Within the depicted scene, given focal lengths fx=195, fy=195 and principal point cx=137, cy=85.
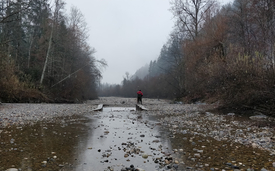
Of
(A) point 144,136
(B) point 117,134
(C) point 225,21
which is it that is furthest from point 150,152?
(C) point 225,21

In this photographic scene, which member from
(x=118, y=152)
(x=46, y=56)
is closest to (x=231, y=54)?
(x=118, y=152)

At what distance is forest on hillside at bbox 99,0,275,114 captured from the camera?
10.5 meters

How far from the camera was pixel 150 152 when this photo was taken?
495 centimetres

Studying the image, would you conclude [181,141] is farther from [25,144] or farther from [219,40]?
[219,40]

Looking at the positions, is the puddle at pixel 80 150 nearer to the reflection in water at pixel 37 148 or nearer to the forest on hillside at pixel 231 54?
the reflection in water at pixel 37 148

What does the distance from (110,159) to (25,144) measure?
260 centimetres

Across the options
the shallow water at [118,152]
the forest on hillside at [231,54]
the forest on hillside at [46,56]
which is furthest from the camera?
the forest on hillside at [46,56]

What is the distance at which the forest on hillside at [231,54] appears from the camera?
10531 mm

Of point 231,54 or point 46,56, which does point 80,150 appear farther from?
point 46,56

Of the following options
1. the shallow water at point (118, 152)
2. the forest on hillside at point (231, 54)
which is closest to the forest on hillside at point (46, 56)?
the forest on hillside at point (231, 54)

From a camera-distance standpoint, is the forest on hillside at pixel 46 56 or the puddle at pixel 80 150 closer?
the puddle at pixel 80 150

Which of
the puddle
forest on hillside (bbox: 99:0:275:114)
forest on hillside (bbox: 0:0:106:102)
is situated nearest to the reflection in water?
the puddle

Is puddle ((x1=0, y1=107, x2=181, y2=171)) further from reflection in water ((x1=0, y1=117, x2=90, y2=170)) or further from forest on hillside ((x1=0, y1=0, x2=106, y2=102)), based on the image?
forest on hillside ((x1=0, y1=0, x2=106, y2=102))

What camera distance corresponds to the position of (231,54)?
15680mm
